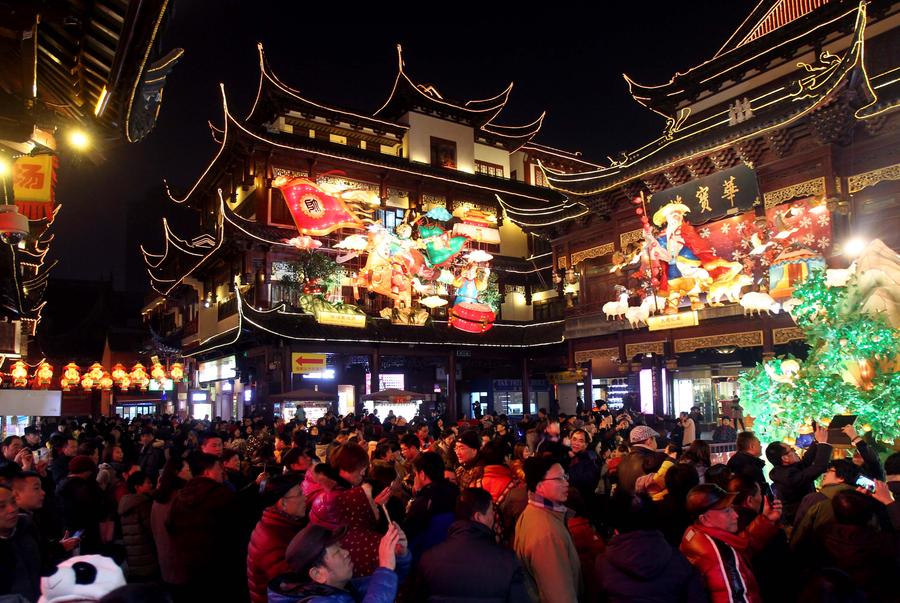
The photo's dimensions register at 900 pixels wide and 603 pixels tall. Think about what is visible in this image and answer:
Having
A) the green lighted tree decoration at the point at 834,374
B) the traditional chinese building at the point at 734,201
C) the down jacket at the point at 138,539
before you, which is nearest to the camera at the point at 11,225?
the down jacket at the point at 138,539

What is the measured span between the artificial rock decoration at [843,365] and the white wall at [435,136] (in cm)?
2462

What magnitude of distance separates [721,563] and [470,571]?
4.61 ft

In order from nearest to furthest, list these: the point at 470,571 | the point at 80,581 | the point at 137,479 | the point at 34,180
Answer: the point at 80,581
the point at 470,571
the point at 137,479
the point at 34,180

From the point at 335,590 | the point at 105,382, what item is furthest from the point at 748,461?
the point at 105,382

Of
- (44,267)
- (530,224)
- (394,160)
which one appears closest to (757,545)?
(530,224)

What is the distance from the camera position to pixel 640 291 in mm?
20219

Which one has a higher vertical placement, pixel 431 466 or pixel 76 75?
pixel 76 75

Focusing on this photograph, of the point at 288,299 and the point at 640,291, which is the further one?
the point at 288,299

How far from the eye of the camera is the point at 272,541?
→ 12.7 ft

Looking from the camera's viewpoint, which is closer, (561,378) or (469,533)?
(469,533)

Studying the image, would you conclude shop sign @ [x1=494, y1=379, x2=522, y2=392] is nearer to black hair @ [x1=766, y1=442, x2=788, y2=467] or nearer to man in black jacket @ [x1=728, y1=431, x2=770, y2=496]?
man in black jacket @ [x1=728, y1=431, x2=770, y2=496]

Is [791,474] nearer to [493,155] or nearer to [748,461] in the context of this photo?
[748,461]

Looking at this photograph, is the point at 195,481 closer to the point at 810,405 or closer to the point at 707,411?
the point at 810,405

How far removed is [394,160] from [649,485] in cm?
2628
